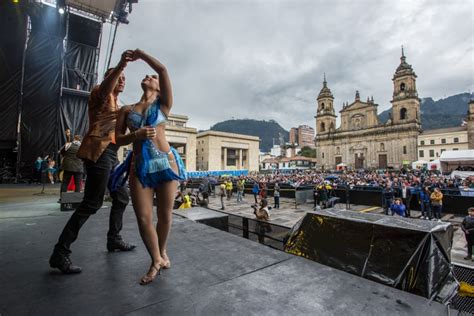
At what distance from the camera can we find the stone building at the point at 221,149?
5219 centimetres

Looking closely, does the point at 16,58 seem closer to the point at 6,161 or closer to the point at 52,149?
the point at 52,149

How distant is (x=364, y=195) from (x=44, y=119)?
18.9m

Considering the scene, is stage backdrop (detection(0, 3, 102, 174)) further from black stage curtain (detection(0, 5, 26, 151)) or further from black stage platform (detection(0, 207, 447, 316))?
black stage platform (detection(0, 207, 447, 316))

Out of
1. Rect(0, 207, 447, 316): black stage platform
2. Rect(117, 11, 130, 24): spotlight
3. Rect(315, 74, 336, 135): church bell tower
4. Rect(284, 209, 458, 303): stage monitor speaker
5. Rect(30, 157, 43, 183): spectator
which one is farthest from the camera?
Rect(315, 74, 336, 135): church bell tower

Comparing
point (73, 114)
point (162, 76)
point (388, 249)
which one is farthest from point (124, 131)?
point (73, 114)

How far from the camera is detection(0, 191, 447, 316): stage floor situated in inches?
49.7

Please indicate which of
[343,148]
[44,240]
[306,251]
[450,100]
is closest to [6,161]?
[44,240]

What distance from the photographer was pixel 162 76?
1776 millimetres

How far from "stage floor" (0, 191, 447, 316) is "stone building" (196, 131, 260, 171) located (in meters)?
49.7

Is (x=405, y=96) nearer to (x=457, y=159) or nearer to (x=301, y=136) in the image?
(x=457, y=159)

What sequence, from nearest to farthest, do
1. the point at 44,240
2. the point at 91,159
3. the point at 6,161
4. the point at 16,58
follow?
the point at 91,159, the point at 44,240, the point at 16,58, the point at 6,161

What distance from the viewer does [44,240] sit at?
8.19 ft

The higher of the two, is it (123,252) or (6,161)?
(6,161)

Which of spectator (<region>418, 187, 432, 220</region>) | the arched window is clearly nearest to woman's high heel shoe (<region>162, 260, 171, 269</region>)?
spectator (<region>418, 187, 432, 220</region>)
